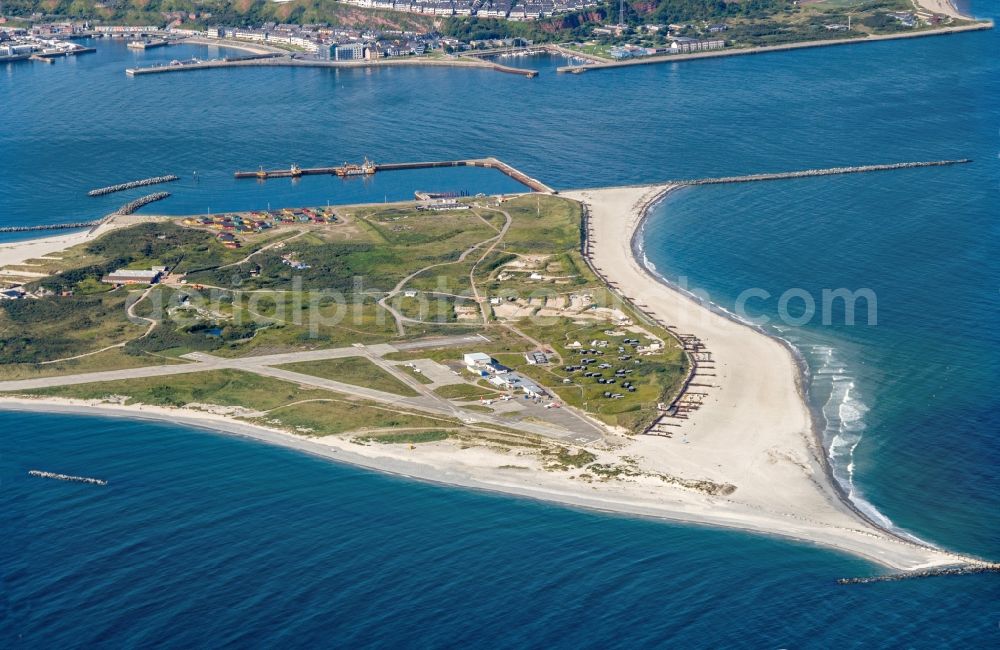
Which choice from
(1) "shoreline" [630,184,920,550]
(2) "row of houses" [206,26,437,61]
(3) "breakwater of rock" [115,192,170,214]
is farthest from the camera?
(2) "row of houses" [206,26,437,61]

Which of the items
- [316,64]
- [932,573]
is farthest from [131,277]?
[316,64]

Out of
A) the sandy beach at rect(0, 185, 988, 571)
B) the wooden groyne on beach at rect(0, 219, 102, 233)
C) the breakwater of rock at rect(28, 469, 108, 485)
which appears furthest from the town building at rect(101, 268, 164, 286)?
the breakwater of rock at rect(28, 469, 108, 485)

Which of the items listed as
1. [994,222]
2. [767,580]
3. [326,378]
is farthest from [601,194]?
[767,580]

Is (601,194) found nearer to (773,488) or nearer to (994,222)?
(994,222)

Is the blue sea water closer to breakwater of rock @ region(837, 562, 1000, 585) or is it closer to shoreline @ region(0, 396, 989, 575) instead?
breakwater of rock @ region(837, 562, 1000, 585)

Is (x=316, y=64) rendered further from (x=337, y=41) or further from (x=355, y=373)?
(x=355, y=373)

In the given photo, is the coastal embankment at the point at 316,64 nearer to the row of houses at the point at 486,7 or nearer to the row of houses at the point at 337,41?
the row of houses at the point at 337,41
